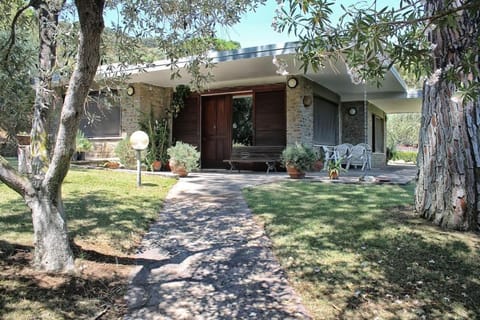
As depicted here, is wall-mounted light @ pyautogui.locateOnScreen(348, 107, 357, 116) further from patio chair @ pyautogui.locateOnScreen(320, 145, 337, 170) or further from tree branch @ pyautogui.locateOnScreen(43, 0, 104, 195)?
tree branch @ pyautogui.locateOnScreen(43, 0, 104, 195)

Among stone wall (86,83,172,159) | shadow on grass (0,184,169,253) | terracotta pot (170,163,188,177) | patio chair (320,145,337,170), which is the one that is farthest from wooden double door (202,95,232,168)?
shadow on grass (0,184,169,253)

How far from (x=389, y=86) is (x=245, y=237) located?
1001 cm

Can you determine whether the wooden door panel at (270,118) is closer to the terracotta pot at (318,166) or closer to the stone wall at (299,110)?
the stone wall at (299,110)

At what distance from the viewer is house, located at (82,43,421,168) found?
10.1 metres

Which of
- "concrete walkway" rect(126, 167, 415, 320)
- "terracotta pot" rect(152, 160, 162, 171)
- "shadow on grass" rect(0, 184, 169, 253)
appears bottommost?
"concrete walkway" rect(126, 167, 415, 320)

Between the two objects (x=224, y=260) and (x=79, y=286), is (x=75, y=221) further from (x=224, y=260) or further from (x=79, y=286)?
(x=224, y=260)

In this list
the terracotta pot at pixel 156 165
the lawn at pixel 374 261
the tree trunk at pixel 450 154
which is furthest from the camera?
the terracotta pot at pixel 156 165

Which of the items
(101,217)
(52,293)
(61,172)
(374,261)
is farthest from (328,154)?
(52,293)

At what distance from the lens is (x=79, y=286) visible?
256cm

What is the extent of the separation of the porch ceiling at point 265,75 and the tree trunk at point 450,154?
11.1 feet

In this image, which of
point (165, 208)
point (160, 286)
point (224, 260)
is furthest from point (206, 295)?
point (165, 208)

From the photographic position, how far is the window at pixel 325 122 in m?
11.3

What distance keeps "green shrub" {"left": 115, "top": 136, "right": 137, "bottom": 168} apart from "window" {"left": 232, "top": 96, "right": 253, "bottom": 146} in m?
3.03

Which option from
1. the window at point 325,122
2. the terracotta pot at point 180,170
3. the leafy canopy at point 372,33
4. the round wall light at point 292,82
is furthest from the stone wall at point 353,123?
the leafy canopy at point 372,33
